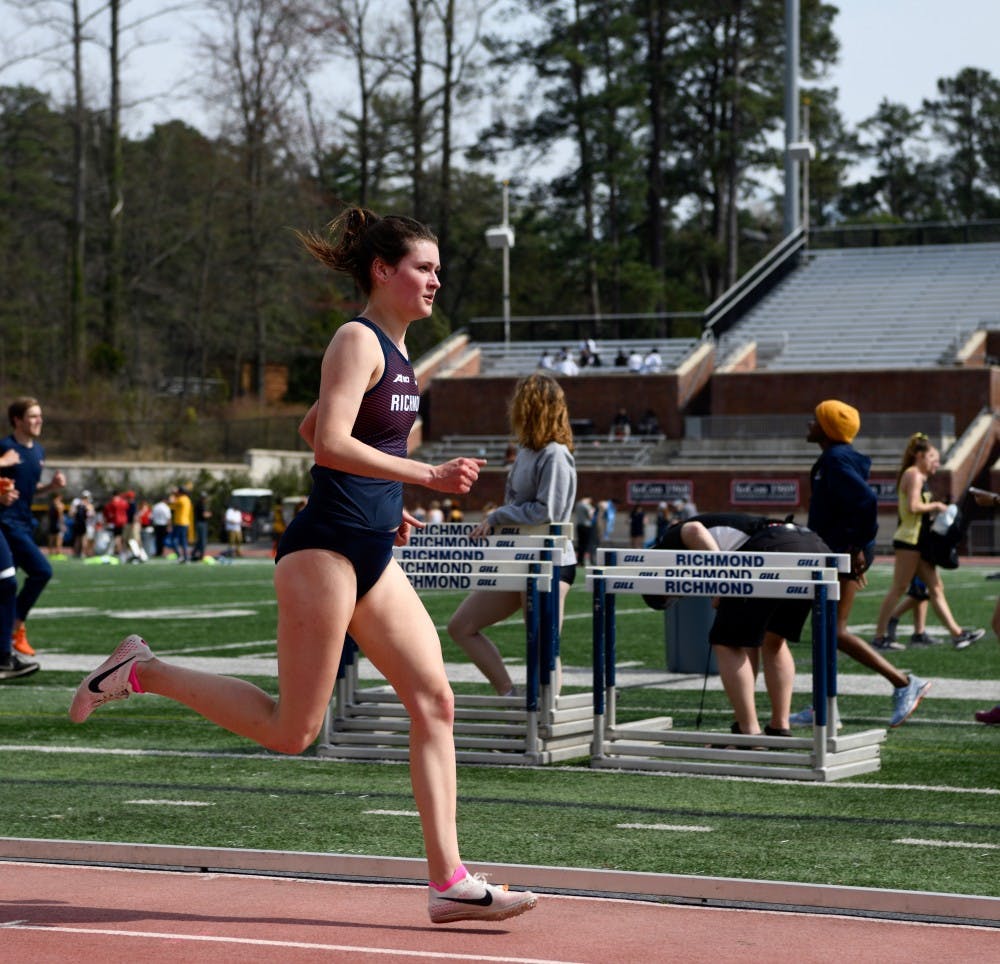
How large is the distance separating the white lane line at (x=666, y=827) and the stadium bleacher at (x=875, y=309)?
152ft

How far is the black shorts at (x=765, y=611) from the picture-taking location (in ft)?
30.5

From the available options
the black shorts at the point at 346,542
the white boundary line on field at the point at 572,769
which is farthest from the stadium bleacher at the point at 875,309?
the black shorts at the point at 346,542

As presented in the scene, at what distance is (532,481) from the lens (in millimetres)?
10406

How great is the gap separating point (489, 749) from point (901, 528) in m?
7.73

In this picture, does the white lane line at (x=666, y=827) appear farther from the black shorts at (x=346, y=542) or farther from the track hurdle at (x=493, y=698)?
the black shorts at (x=346, y=542)

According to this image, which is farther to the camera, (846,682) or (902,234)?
(902,234)

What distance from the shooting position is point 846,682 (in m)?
13.5

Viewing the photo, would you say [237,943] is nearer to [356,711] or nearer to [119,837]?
[119,837]

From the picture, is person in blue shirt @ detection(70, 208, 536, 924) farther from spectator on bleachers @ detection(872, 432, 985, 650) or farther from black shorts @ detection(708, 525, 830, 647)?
spectator on bleachers @ detection(872, 432, 985, 650)

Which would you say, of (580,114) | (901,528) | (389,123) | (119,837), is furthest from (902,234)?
(119,837)

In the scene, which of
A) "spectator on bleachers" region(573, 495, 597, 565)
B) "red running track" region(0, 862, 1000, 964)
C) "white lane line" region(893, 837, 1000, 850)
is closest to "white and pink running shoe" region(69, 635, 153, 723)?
"red running track" region(0, 862, 1000, 964)

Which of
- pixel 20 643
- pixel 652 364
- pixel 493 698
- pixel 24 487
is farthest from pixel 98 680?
pixel 652 364

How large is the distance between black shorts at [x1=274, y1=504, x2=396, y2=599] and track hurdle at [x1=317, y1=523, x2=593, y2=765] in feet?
11.6

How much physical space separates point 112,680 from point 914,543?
1129 cm
